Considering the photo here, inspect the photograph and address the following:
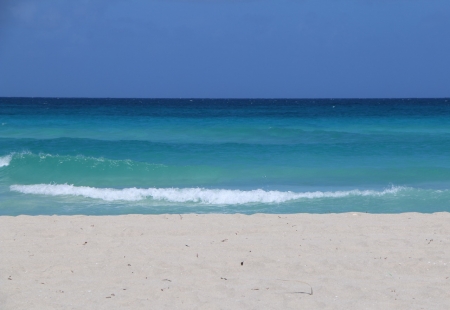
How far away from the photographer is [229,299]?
4.52 meters

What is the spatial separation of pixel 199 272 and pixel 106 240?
1.85 metres

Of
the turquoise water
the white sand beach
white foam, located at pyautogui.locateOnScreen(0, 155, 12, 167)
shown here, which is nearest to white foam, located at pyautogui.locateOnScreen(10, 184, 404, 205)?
the turquoise water

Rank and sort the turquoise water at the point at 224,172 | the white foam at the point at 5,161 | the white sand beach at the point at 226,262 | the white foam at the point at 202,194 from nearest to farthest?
the white sand beach at the point at 226,262
the turquoise water at the point at 224,172
the white foam at the point at 202,194
the white foam at the point at 5,161

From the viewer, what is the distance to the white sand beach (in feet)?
14.9

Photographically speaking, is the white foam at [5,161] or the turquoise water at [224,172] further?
the white foam at [5,161]

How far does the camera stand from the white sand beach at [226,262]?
4.54 m

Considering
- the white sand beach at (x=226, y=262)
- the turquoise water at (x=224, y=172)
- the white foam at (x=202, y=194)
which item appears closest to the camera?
the white sand beach at (x=226, y=262)

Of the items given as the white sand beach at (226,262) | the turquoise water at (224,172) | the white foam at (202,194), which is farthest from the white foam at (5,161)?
the white sand beach at (226,262)

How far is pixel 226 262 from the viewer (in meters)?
5.62

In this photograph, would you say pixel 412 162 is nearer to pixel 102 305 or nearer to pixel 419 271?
pixel 419 271

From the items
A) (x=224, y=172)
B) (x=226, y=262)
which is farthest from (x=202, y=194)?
(x=226, y=262)

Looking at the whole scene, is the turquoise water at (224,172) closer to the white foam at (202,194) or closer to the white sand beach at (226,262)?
the white foam at (202,194)

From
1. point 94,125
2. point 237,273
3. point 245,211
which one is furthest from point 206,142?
point 237,273

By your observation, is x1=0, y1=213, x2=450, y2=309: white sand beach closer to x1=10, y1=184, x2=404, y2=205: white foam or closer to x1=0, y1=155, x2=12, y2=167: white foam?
x1=10, y1=184, x2=404, y2=205: white foam
